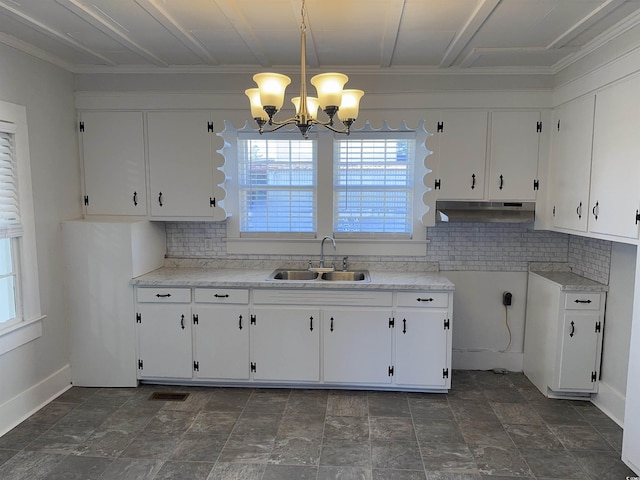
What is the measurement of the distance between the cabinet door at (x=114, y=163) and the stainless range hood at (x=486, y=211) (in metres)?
2.49

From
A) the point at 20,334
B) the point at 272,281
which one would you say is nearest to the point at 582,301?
the point at 272,281

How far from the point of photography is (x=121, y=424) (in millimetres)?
2902

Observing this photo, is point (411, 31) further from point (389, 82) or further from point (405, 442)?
point (405, 442)

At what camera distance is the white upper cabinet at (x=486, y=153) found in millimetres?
3391

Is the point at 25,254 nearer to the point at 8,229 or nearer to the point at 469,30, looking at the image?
the point at 8,229

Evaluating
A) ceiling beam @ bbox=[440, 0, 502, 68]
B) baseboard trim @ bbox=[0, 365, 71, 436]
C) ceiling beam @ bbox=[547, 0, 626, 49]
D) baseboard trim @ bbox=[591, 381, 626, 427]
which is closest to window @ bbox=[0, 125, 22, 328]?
baseboard trim @ bbox=[0, 365, 71, 436]

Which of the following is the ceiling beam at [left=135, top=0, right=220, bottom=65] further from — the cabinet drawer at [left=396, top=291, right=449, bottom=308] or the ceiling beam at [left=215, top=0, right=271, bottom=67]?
the cabinet drawer at [left=396, top=291, right=449, bottom=308]

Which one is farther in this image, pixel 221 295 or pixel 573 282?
pixel 221 295

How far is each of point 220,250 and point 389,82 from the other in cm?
207

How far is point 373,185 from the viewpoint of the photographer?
12.5 ft

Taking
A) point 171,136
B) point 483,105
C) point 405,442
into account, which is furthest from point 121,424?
point 483,105

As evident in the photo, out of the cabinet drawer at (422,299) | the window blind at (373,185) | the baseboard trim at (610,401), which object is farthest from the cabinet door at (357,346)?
the baseboard trim at (610,401)

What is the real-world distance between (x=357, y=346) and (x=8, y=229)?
2.55m

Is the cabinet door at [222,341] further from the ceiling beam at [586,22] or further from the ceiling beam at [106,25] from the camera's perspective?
the ceiling beam at [586,22]
